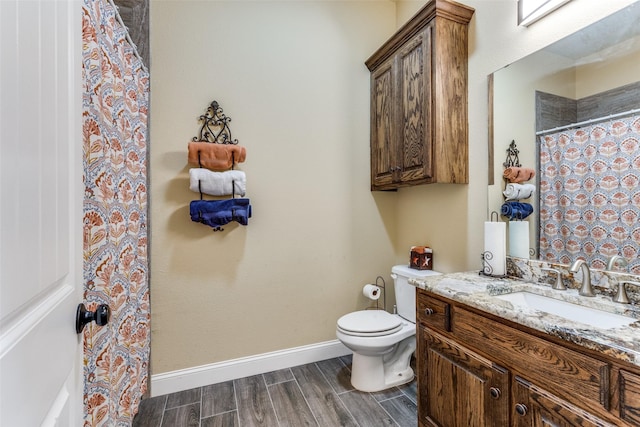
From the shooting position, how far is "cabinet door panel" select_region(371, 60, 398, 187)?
216 centimetres

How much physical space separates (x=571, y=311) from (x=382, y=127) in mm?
1634

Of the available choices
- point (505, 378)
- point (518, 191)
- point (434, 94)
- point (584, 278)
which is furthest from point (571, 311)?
point (434, 94)

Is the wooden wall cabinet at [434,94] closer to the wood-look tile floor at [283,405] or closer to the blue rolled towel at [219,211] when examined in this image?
the blue rolled towel at [219,211]

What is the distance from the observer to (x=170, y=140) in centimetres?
192

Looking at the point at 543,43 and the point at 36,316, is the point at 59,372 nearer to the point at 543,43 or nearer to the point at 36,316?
the point at 36,316

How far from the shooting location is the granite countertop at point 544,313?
78cm

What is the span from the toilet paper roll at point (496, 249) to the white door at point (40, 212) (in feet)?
5.76

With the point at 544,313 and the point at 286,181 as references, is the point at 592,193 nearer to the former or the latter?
the point at 544,313

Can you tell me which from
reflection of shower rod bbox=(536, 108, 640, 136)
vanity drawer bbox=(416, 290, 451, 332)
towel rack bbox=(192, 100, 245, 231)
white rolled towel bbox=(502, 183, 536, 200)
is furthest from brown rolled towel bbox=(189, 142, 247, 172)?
reflection of shower rod bbox=(536, 108, 640, 136)

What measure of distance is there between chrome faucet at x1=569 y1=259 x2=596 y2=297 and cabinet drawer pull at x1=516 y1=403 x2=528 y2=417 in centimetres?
55

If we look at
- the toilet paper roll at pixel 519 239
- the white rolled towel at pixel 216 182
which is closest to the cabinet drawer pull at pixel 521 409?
the toilet paper roll at pixel 519 239

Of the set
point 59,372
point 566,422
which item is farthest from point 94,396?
point 566,422

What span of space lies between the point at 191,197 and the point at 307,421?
5.10 ft

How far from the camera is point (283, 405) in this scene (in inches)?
70.1
